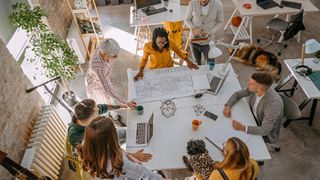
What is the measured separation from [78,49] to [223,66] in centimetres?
258

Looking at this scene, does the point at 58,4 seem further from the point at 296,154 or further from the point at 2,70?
the point at 296,154

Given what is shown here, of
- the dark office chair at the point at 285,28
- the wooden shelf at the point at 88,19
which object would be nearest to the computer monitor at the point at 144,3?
the wooden shelf at the point at 88,19

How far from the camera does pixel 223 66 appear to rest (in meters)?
3.26

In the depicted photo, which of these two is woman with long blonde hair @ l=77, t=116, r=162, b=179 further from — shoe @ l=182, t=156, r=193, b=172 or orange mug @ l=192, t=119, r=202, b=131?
orange mug @ l=192, t=119, r=202, b=131

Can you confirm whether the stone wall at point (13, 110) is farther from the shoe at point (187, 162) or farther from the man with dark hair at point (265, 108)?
the man with dark hair at point (265, 108)

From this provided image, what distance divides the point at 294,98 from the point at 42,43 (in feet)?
12.1

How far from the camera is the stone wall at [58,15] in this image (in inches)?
159

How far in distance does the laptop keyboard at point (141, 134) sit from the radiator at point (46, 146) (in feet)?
3.54

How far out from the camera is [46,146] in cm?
293

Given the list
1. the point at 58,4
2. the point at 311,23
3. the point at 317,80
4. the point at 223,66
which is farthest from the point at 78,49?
the point at 311,23

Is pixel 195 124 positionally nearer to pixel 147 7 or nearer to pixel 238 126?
pixel 238 126

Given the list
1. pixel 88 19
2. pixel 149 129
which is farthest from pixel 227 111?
pixel 88 19

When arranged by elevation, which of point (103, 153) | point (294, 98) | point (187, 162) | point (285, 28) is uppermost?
point (103, 153)

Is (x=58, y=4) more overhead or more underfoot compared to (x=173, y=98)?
more overhead
